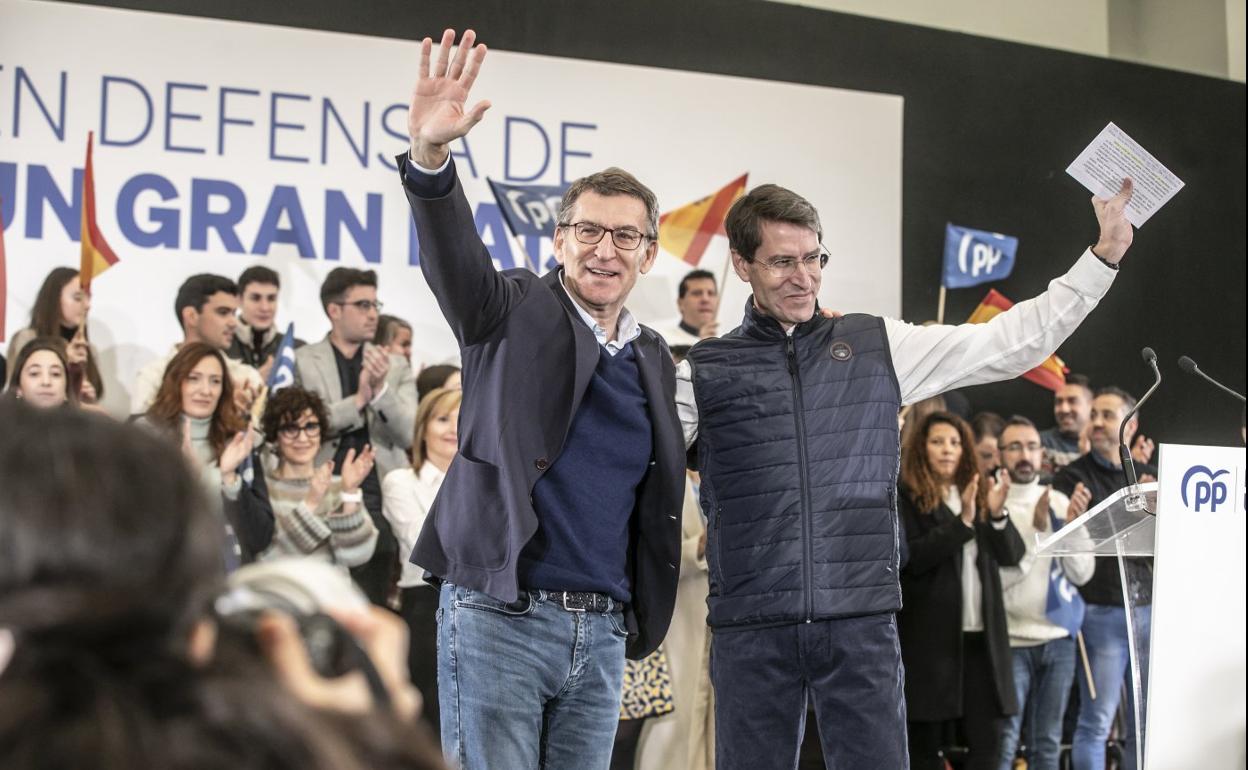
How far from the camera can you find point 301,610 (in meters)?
0.78

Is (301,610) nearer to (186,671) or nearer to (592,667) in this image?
(186,671)

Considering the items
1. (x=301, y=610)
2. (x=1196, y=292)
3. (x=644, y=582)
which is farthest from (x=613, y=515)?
(x=1196, y=292)

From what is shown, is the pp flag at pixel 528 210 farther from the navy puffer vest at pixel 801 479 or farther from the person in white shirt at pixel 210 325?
the navy puffer vest at pixel 801 479

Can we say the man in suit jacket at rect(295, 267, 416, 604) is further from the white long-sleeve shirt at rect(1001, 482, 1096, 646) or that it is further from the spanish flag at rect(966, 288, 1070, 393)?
the spanish flag at rect(966, 288, 1070, 393)

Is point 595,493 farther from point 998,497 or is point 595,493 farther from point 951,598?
point 998,497

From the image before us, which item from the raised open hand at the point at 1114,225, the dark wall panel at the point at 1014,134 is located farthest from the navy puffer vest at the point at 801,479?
the dark wall panel at the point at 1014,134

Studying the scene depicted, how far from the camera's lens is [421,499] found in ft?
16.6

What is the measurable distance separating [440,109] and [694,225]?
386 cm

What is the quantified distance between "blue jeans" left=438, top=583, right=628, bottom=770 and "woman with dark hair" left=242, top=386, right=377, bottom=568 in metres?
2.70

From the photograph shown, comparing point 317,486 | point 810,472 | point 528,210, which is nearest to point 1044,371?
point 528,210

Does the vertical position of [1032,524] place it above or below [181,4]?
below

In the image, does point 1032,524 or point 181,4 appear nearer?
A: point 181,4

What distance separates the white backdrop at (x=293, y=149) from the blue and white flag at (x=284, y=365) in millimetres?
82

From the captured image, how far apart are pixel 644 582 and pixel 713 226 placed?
3.65m
